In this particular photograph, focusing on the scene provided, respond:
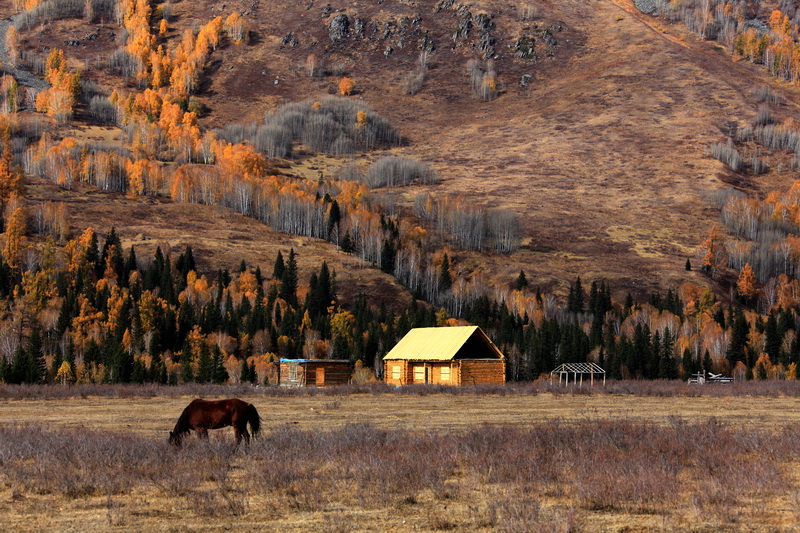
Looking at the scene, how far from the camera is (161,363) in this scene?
3346 inches

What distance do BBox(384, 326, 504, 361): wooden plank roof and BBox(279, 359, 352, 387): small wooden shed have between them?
6353 millimetres

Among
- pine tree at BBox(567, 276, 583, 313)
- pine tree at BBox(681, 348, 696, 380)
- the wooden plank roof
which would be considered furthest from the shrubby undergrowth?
pine tree at BBox(567, 276, 583, 313)

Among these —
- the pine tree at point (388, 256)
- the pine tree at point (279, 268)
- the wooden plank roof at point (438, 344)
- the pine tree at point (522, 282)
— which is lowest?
the wooden plank roof at point (438, 344)

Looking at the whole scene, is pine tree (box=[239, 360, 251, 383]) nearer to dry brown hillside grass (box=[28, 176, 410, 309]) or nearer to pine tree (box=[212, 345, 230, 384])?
pine tree (box=[212, 345, 230, 384])

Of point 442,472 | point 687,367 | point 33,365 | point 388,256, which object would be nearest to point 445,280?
point 388,256

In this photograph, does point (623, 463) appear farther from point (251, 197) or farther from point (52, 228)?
point (251, 197)

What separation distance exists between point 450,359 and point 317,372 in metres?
15.8

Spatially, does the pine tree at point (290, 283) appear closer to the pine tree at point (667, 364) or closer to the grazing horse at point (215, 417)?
the pine tree at point (667, 364)

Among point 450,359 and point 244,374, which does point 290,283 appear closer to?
point 244,374

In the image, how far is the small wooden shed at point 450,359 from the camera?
67438 mm

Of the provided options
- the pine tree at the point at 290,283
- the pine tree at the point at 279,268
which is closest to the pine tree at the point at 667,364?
the pine tree at the point at 290,283

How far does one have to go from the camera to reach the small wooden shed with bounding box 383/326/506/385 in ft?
221

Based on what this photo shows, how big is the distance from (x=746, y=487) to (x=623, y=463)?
2.67m

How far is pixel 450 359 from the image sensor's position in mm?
66812
